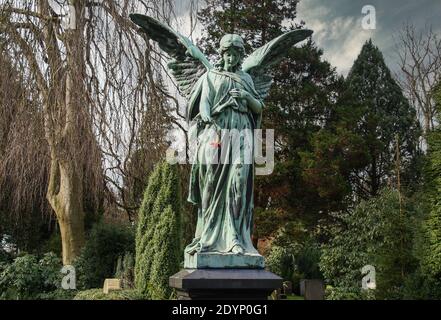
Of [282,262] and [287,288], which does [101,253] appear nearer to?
[287,288]

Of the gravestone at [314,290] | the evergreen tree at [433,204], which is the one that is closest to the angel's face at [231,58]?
the evergreen tree at [433,204]

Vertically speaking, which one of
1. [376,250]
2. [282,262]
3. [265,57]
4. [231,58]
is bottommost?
[282,262]

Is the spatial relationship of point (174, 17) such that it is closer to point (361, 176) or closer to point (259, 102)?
point (259, 102)

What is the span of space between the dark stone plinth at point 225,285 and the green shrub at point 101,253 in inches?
366

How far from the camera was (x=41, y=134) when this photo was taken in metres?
10.9

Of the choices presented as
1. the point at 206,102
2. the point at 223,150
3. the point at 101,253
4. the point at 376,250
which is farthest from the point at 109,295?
the point at 206,102

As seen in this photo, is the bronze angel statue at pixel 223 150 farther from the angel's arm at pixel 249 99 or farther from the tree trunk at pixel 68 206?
the tree trunk at pixel 68 206

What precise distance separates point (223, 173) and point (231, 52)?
1205 millimetres

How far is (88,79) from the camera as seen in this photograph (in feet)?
35.4

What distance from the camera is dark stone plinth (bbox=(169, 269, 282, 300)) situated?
471 cm

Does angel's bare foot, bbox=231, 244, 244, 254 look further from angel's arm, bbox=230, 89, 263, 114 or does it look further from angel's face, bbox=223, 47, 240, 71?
angel's face, bbox=223, 47, 240, 71

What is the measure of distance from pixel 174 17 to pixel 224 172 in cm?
691

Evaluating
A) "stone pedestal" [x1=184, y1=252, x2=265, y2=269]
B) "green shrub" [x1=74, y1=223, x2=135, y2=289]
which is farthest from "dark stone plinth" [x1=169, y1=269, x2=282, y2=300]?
"green shrub" [x1=74, y1=223, x2=135, y2=289]

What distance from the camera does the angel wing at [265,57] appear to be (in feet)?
19.2
